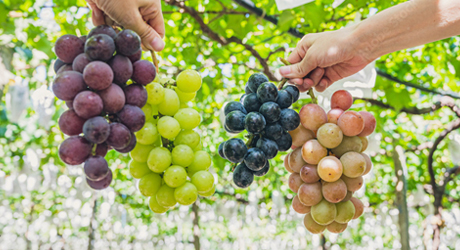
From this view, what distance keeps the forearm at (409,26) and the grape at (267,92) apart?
0.39m

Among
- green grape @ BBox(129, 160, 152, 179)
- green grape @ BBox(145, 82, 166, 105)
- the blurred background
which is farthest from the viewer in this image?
the blurred background

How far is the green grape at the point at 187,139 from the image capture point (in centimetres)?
96

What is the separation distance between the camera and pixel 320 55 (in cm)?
111

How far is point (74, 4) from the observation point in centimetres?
258

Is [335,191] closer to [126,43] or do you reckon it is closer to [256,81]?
[256,81]

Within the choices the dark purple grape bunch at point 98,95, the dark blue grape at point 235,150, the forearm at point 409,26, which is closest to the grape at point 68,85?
the dark purple grape bunch at point 98,95

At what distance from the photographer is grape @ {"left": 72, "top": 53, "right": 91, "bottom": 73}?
0.70 m

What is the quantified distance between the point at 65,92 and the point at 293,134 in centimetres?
72

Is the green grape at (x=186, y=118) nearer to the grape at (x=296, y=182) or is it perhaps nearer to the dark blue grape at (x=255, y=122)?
the dark blue grape at (x=255, y=122)

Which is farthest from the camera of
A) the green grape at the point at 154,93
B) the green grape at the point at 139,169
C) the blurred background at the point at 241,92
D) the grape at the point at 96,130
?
the blurred background at the point at 241,92

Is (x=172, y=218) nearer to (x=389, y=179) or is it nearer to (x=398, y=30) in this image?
(x=389, y=179)

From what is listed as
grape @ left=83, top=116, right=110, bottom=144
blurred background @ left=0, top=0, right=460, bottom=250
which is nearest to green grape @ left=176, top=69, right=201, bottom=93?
grape @ left=83, top=116, right=110, bottom=144

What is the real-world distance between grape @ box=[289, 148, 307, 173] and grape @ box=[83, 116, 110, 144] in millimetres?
650

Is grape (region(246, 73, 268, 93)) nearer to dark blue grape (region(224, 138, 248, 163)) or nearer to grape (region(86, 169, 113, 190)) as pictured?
dark blue grape (region(224, 138, 248, 163))
